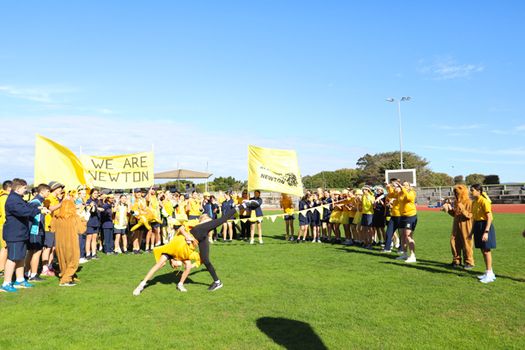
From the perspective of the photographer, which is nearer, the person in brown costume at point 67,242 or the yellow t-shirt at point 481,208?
the yellow t-shirt at point 481,208

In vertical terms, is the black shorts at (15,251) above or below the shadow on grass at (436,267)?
above

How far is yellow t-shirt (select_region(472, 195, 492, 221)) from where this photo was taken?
8516 millimetres

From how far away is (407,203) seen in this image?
35.7 feet

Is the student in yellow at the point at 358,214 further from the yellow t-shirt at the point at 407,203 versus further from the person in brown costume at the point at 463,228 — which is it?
the person in brown costume at the point at 463,228

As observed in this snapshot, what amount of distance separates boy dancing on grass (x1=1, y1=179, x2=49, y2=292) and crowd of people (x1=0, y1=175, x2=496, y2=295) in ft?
0.06

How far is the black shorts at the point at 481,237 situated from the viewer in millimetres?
8424

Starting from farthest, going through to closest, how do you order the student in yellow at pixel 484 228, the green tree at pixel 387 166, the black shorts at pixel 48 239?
1. the green tree at pixel 387 166
2. the black shorts at pixel 48 239
3. the student in yellow at pixel 484 228

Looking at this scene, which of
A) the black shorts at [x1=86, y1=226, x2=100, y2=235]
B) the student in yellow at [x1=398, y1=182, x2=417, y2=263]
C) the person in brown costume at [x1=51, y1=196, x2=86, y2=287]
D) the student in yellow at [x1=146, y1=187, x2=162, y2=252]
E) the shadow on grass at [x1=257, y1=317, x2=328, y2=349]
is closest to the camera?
the shadow on grass at [x1=257, y1=317, x2=328, y2=349]

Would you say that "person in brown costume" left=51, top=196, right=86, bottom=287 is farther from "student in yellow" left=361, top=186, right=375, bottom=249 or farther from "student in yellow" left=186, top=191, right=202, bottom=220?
"student in yellow" left=361, top=186, right=375, bottom=249

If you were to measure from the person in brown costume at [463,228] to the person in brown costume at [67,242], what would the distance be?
9005 millimetres

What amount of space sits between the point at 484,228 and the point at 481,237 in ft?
0.67

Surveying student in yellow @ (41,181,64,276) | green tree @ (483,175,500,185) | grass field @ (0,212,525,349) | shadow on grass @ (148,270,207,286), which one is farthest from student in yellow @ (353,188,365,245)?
green tree @ (483,175,500,185)

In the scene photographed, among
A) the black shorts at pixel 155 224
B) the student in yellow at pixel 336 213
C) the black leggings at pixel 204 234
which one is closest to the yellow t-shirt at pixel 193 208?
the black shorts at pixel 155 224

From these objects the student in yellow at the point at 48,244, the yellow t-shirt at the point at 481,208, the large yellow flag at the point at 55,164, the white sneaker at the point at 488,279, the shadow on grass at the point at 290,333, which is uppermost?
the large yellow flag at the point at 55,164
